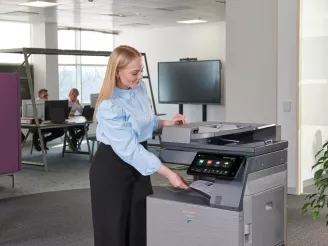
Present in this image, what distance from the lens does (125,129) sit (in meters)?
2.47

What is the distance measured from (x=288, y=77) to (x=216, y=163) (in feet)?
12.9

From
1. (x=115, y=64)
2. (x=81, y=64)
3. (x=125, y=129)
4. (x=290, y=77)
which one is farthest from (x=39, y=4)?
(x=125, y=129)

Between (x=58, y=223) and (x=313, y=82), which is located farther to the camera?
(x=313, y=82)

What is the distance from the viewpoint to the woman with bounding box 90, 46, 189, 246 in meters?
2.47

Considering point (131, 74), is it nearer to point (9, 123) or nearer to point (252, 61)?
point (252, 61)

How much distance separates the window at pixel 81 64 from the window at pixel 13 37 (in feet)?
2.79

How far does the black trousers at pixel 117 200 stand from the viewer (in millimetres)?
2586

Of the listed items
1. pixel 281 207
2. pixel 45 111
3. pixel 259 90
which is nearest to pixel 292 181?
pixel 259 90

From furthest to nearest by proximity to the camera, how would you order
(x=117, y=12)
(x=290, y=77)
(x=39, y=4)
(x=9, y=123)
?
(x=117, y=12), (x=39, y=4), (x=9, y=123), (x=290, y=77)

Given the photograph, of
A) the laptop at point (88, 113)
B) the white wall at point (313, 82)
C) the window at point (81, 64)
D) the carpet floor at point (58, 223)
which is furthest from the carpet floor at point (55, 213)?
the window at point (81, 64)

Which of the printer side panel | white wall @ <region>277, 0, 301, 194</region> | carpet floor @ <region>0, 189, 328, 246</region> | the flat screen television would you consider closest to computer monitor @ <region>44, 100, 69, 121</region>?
carpet floor @ <region>0, 189, 328, 246</region>

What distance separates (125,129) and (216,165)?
0.47 m

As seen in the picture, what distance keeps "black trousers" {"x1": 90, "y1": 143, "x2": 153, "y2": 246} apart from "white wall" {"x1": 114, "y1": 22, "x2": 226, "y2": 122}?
926cm

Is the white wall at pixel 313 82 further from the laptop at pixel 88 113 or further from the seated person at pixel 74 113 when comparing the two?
the seated person at pixel 74 113
